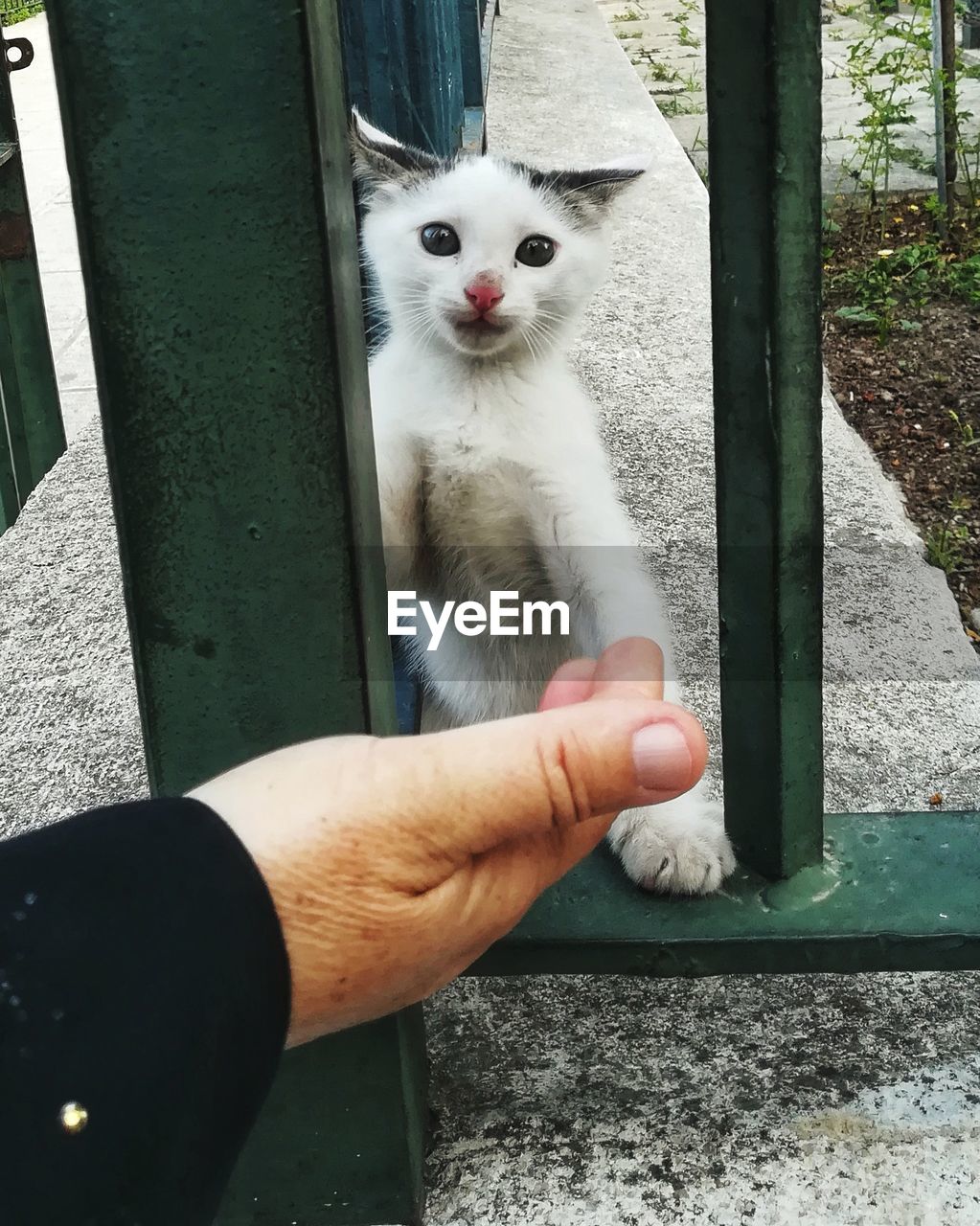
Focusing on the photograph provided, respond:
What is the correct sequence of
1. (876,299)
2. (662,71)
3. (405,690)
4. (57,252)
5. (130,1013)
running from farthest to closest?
(662,71) < (57,252) < (876,299) < (405,690) < (130,1013)

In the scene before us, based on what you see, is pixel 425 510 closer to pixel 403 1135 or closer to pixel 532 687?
pixel 532 687

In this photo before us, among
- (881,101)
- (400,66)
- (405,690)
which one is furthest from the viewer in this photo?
(881,101)


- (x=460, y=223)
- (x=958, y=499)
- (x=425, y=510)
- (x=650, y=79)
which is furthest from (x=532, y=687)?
(x=650, y=79)

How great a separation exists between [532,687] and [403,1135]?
720 millimetres

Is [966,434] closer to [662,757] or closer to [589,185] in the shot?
[589,185]

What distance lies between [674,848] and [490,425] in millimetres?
571

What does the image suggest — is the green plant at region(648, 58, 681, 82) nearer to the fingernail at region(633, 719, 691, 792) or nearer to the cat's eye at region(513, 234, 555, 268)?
the cat's eye at region(513, 234, 555, 268)

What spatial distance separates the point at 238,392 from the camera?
0.90 meters

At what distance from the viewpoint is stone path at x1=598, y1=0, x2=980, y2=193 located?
489 cm

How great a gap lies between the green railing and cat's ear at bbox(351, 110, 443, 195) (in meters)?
0.69

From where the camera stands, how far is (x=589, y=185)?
67.7 inches

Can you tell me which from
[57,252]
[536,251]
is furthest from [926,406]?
[57,252]

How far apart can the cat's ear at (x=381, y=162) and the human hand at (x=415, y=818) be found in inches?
40.4

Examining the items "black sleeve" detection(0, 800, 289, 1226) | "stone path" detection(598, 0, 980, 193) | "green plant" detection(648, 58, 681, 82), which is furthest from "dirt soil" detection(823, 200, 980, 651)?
"black sleeve" detection(0, 800, 289, 1226)
